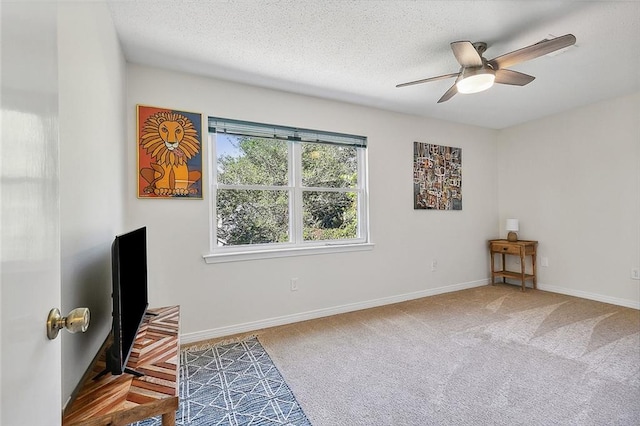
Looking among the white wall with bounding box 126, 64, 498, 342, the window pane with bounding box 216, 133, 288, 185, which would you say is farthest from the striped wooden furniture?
the window pane with bounding box 216, 133, 288, 185

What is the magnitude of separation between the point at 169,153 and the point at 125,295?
1.65 metres

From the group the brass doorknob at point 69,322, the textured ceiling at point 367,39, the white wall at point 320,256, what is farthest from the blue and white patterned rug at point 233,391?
the textured ceiling at point 367,39

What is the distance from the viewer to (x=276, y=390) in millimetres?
1946

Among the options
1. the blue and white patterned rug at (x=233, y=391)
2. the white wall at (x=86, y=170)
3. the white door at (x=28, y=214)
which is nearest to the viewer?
the white door at (x=28, y=214)

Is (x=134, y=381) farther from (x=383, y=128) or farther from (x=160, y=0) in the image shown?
(x=383, y=128)

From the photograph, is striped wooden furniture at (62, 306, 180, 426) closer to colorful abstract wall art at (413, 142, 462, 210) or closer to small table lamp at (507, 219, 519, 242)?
colorful abstract wall art at (413, 142, 462, 210)

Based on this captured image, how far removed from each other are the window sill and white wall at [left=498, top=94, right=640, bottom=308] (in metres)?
2.59

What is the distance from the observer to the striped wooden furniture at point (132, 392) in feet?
3.32

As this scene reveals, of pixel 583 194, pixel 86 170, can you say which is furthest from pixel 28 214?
pixel 583 194

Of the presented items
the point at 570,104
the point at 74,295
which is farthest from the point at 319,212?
the point at 570,104

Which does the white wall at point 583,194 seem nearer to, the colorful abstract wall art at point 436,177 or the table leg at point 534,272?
the table leg at point 534,272

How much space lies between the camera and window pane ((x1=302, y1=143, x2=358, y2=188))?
3340mm

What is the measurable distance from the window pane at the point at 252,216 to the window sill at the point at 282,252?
155 mm

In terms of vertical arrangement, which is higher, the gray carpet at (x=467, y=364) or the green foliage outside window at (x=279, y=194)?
the green foliage outside window at (x=279, y=194)
